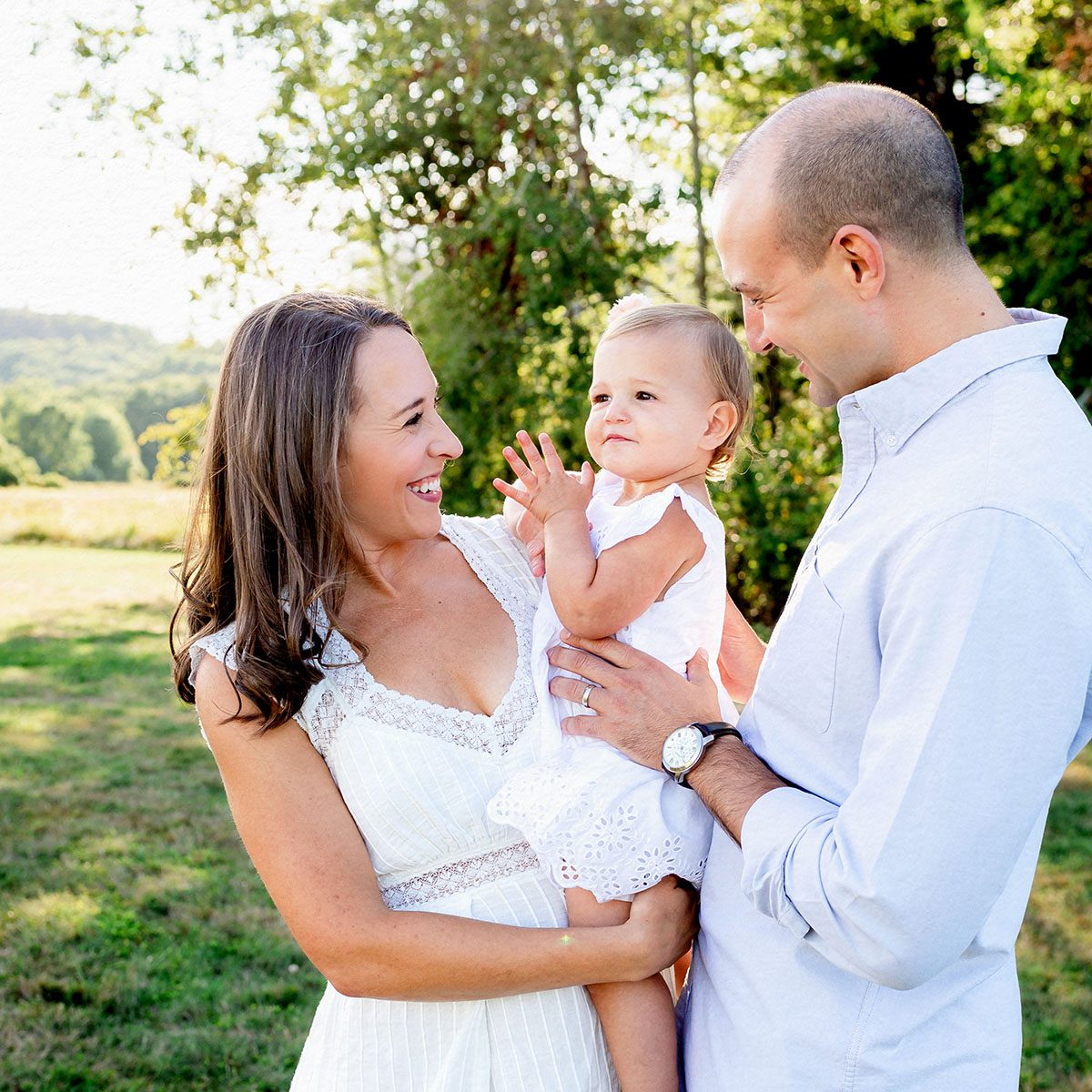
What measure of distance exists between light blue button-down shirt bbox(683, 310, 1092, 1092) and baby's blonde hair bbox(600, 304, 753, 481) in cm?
56

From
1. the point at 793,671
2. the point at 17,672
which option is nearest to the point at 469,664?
the point at 793,671

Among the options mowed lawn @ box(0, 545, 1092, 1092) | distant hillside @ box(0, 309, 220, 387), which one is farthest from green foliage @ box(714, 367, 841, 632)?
distant hillside @ box(0, 309, 220, 387)

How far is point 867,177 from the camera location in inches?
61.2

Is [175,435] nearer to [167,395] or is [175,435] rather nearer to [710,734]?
[167,395]

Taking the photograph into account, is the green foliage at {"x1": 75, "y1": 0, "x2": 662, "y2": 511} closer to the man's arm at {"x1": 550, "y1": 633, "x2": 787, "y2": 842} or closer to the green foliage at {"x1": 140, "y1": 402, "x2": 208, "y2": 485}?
the green foliage at {"x1": 140, "y1": 402, "x2": 208, "y2": 485}

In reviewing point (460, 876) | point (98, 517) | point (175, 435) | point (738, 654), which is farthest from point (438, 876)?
point (98, 517)

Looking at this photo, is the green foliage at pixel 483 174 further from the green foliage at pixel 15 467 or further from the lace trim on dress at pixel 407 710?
the green foliage at pixel 15 467

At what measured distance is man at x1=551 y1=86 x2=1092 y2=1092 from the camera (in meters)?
1.32

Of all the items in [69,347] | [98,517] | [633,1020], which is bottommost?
[98,517]

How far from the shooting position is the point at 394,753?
1916 mm

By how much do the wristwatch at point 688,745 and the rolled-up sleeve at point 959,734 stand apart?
0.39 m

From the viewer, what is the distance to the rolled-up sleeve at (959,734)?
1.31 m

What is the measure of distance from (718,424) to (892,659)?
0.93 metres

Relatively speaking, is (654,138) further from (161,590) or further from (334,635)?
(161,590)
